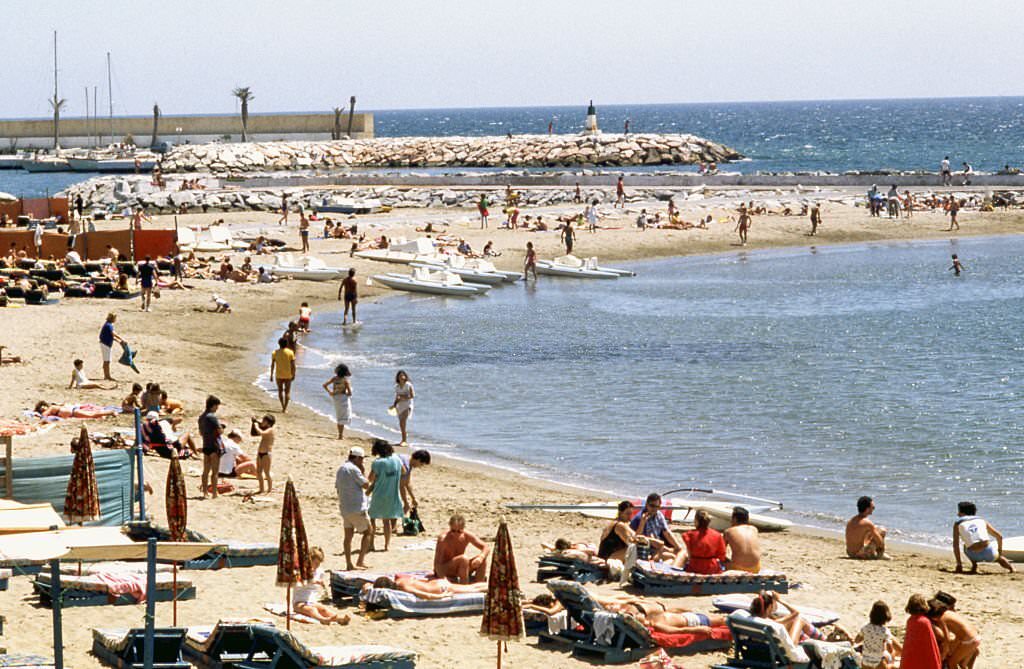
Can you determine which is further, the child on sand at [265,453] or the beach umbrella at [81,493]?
the child on sand at [265,453]

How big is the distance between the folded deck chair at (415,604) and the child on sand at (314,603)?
408 millimetres

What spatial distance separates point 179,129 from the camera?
123m

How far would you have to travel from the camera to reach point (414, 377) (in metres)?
30.5

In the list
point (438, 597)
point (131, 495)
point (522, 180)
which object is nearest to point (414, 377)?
point (131, 495)

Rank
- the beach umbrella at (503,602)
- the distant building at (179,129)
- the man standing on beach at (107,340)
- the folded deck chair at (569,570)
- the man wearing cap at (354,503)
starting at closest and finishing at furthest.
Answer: the beach umbrella at (503,602) < the folded deck chair at (569,570) < the man wearing cap at (354,503) < the man standing on beach at (107,340) < the distant building at (179,129)

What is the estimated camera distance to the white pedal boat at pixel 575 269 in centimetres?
4697

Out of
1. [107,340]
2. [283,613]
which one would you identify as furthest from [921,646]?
[107,340]

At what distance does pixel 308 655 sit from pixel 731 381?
67.6 ft

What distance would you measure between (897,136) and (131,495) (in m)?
150

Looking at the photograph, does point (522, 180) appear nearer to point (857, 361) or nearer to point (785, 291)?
point (785, 291)

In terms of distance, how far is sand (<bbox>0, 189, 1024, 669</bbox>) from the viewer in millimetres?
12555

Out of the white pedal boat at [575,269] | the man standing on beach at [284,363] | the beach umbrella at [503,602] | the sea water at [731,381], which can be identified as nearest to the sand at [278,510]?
the man standing on beach at [284,363]

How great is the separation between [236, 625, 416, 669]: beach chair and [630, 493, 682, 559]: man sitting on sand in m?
4.09

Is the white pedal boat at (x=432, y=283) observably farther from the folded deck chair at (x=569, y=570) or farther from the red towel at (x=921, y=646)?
the red towel at (x=921, y=646)
